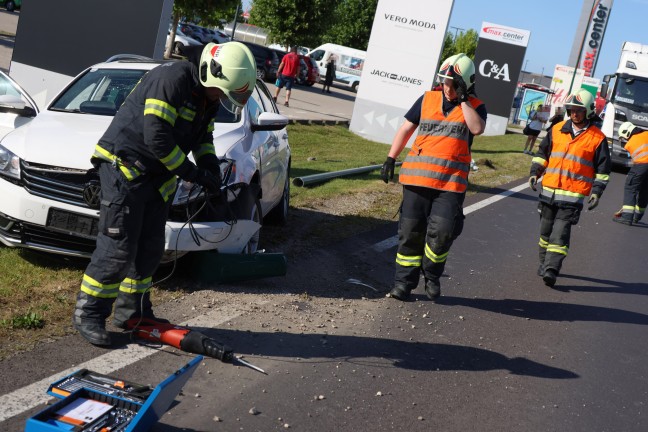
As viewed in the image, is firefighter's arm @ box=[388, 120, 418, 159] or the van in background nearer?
firefighter's arm @ box=[388, 120, 418, 159]

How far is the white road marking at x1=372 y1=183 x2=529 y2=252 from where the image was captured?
9.26 m

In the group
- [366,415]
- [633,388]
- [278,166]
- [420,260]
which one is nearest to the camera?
[366,415]

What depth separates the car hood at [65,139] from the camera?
6.16 metres

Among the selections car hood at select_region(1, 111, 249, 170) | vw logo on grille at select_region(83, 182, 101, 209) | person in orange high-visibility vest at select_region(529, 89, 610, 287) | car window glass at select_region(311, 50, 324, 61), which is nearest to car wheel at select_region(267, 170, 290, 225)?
car hood at select_region(1, 111, 249, 170)

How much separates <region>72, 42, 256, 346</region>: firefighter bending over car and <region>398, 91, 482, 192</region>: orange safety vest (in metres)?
2.43

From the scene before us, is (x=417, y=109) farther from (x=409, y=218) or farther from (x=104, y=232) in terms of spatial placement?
(x=104, y=232)

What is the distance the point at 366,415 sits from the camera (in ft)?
15.6

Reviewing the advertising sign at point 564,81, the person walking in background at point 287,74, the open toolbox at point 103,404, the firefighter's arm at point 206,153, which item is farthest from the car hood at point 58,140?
the advertising sign at point 564,81

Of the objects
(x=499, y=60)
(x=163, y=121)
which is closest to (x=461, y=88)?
(x=163, y=121)

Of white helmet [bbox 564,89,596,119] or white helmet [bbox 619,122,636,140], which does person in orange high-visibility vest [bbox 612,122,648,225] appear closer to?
white helmet [bbox 619,122,636,140]

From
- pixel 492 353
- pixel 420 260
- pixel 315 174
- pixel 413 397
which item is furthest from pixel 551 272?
pixel 315 174

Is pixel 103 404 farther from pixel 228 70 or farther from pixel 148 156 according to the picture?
pixel 228 70

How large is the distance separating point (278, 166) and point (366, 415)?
415 cm

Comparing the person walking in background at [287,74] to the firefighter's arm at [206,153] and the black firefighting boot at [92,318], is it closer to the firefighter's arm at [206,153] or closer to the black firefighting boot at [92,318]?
the firefighter's arm at [206,153]
